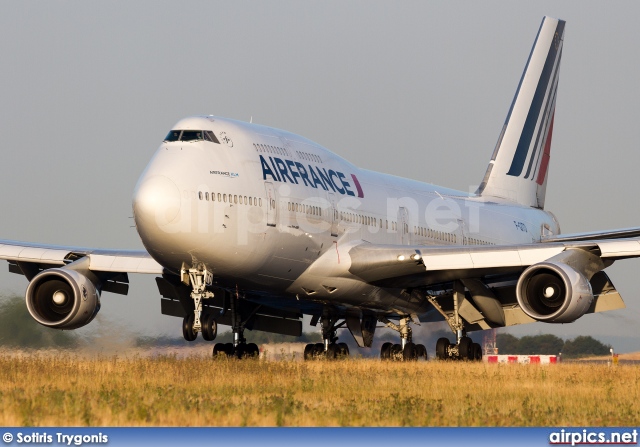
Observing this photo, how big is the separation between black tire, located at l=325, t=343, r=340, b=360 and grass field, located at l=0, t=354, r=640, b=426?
455 cm

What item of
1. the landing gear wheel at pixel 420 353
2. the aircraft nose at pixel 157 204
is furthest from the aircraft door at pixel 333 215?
the aircraft nose at pixel 157 204

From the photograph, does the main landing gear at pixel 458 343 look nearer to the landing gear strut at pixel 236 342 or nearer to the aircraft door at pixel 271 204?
the landing gear strut at pixel 236 342

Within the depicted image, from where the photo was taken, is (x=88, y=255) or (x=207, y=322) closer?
(x=207, y=322)

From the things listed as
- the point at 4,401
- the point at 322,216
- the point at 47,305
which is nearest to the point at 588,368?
the point at 322,216

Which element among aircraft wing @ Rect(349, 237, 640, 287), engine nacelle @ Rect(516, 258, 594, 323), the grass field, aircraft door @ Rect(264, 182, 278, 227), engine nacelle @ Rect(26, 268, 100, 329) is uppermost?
aircraft door @ Rect(264, 182, 278, 227)

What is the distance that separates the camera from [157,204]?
21812 millimetres

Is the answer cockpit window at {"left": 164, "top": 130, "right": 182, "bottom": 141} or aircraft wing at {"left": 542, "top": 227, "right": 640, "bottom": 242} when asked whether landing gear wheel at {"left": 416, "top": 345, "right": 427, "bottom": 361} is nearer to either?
aircraft wing at {"left": 542, "top": 227, "right": 640, "bottom": 242}

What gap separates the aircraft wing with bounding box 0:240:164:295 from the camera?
2727cm

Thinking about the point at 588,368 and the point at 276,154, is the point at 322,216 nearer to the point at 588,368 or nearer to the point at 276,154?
the point at 276,154

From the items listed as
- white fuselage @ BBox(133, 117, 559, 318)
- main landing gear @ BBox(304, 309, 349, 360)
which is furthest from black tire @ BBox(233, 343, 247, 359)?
white fuselage @ BBox(133, 117, 559, 318)

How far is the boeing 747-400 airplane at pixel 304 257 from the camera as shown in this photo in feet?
74.8

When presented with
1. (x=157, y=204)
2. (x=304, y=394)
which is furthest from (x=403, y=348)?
(x=304, y=394)

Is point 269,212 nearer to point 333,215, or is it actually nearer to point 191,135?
point 191,135

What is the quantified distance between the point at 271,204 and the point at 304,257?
6.30ft
